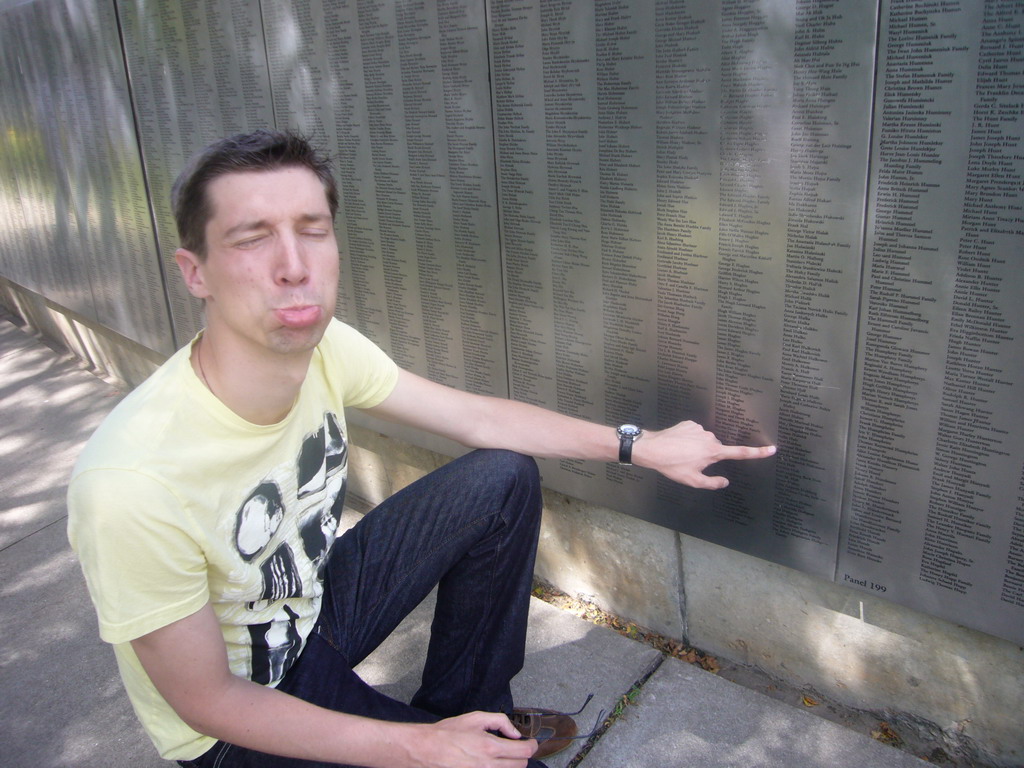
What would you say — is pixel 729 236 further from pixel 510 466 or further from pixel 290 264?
pixel 290 264

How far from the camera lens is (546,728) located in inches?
98.2

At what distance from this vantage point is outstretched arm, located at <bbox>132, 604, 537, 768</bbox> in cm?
173

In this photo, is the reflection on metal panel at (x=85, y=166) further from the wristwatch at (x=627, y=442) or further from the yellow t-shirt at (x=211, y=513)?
the wristwatch at (x=627, y=442)

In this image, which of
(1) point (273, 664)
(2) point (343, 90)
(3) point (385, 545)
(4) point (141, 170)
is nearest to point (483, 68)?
(2) point (343, 90)

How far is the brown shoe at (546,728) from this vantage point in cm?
247

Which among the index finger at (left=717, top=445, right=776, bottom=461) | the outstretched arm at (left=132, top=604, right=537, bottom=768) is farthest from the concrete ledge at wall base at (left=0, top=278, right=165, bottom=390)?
the index finger at (left=717, top=445, right=776, bottom=461)

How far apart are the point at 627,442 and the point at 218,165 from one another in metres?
1.15

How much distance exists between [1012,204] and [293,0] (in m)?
2.54

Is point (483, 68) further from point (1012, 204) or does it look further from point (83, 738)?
point (83, 738)

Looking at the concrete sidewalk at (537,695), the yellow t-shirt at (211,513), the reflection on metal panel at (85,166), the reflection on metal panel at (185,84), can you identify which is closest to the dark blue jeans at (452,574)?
the yellow t-shirt at (211,513)

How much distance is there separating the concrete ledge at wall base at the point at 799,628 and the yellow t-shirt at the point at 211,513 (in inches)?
41.3

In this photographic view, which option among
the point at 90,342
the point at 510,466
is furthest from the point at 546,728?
the point at 90,342

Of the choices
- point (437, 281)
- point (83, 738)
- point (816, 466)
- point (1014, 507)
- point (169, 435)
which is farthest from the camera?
point (437, 281)

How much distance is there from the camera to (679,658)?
113 inches
